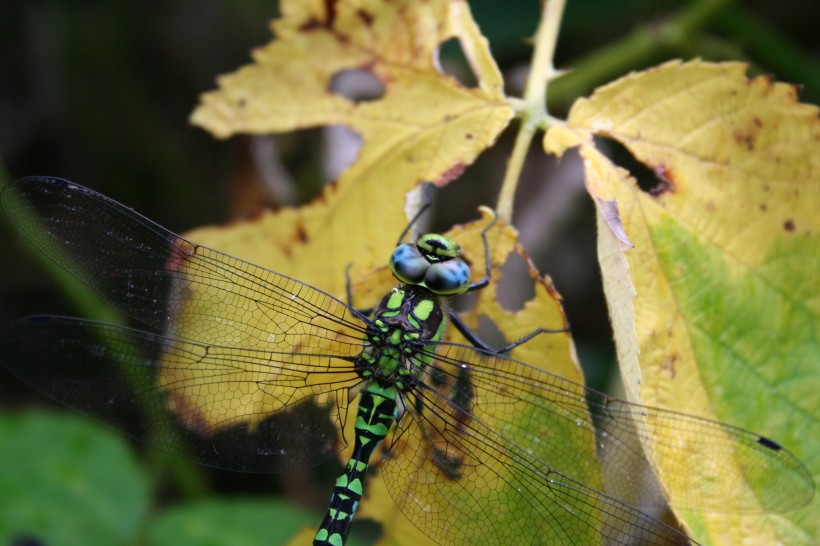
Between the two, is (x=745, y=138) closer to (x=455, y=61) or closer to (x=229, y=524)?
(x=455, y=61)

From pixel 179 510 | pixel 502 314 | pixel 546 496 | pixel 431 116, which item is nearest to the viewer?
pixel 546 496

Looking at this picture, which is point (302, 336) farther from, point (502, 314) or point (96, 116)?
point (96, 116)

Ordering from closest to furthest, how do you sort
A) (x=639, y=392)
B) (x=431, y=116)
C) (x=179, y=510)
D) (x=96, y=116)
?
1. (x=639, y=392)
2. (x=431, y=116)
3. (x=179, y=510)
4. (x=96, y=116)

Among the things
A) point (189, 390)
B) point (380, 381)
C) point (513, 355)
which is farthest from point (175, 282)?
point (513, 355)

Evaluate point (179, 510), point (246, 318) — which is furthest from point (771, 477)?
point (179, 510)

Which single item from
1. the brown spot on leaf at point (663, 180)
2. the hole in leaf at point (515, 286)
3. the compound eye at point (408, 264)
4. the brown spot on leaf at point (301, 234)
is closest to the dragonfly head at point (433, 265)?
the compound eye at point (408, 264)

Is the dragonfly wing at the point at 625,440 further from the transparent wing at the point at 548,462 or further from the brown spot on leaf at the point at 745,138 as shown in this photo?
the brown spot on leaf at the point at 745,138

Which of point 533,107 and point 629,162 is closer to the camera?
point 533,107

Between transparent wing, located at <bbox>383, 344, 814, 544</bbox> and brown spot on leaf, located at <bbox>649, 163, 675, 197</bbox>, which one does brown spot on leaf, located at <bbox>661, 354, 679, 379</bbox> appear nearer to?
transparent wing, located at <bbox>383, 344, 814, 544</bbox>
